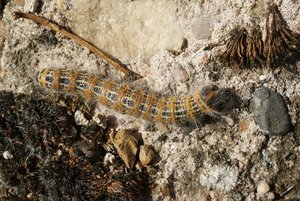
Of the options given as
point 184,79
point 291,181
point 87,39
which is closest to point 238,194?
point 291,181

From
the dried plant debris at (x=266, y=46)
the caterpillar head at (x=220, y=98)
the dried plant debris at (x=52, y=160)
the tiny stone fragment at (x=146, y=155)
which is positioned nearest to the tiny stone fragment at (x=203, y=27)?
the dried plant debris at (x=266, y=46)

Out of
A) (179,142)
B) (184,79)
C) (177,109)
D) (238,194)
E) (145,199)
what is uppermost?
(184,79)

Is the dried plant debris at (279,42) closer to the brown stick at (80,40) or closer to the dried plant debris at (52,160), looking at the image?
the brown stick at (80,40)

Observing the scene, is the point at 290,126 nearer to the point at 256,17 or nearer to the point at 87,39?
the point at 256,17

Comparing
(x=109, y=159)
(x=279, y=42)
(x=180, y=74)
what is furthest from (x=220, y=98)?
(x=109, y=159)

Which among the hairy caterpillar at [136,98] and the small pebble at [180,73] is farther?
the small pebble at [180,73]

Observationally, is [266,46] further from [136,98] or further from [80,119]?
[80,119]

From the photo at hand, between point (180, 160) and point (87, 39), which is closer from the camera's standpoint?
point (180, 160)
